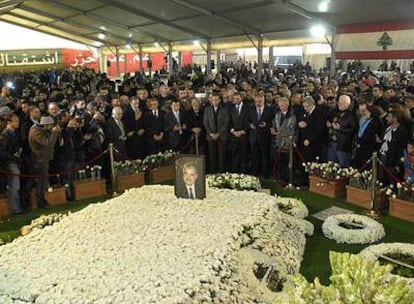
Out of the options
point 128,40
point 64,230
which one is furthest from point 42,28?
point 64,230

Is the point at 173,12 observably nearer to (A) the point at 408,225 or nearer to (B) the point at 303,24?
(B) the point at 303,24

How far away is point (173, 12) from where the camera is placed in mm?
17016

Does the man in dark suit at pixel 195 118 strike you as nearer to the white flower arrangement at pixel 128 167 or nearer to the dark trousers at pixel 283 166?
the white flower arrangement at pixel 128 167

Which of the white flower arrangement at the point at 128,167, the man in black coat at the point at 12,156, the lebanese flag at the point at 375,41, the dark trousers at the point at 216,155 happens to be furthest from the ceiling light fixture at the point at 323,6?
the man in black coat at the point at 12,156

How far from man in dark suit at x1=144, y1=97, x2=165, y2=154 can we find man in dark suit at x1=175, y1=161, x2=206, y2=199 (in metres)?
3.77

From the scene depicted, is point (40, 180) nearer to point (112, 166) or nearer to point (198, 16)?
point (112, 166)

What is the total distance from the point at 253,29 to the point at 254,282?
1430 cm

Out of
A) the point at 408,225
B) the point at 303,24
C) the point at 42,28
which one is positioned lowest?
the point at 408,225

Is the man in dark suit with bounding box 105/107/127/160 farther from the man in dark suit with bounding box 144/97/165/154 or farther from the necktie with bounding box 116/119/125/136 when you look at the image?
the man in dark suit with bounding box 144/97/165/154

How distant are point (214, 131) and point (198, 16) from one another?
8.88 metres

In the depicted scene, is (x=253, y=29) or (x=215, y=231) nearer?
(x=215, y=231)

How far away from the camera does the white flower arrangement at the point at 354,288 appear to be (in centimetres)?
211

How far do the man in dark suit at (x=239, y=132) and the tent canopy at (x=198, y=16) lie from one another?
4.72 m

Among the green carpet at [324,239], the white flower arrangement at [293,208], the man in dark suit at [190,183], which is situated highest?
the man in dark suit at [190,183]
